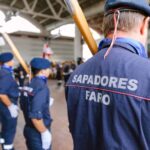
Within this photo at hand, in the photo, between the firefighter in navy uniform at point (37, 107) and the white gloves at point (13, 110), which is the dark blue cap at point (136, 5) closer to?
the firefighter in navy uniform at point (37, 107)

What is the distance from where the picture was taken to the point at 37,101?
2656 millimetres

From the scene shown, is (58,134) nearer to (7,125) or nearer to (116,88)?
(7,125)

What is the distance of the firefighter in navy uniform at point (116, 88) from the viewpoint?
3.09 feet

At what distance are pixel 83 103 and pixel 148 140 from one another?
291 mm

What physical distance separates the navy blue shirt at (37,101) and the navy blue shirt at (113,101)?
152cm

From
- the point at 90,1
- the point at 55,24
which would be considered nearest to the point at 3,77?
the point at 90,1

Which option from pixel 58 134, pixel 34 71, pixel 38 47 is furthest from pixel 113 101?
pixel 38 47

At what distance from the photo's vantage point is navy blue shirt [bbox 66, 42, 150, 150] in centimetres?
94

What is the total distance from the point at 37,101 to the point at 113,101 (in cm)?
175

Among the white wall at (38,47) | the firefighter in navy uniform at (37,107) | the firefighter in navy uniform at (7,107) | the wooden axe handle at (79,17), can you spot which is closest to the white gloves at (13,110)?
the firefighter in navy uniform at (7,107)

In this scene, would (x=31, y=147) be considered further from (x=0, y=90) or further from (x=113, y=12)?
(x=113, y=12)

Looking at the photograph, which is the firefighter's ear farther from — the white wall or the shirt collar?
the white wall

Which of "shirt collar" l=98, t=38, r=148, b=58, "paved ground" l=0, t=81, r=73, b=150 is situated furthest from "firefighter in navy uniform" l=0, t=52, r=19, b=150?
"shirt collar" l=98, t=38, r=148, b=58

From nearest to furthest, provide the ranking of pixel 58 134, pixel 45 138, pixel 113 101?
pixel 113 101
pixel 45 138
pixel 58 134
